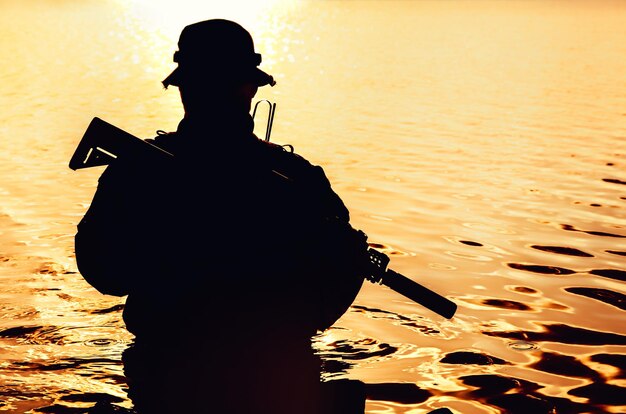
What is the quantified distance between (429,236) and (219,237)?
5902mm

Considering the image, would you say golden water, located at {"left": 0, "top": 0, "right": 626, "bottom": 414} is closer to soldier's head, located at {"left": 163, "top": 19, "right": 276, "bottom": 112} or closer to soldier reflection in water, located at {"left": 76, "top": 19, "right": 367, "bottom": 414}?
soldier reflection in water, located at {"left": 76, "top": 19, "right": 367, "bottom": 414}

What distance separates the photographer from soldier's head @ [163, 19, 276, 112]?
4.55 m

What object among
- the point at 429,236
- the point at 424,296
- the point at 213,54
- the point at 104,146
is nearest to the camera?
the point at 104,146

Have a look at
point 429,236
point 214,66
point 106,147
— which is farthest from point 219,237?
point 429,236

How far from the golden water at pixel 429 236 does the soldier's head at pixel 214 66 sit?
1951 mm

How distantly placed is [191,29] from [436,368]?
118 inches

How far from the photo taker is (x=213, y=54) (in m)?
4.54

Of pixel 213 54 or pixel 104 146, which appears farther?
pixel 213 54

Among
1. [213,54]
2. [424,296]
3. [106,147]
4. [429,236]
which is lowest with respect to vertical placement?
[429,236]

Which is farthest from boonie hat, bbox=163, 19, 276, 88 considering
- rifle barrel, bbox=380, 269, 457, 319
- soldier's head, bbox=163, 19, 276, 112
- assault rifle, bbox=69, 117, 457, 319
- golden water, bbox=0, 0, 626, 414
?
golden water, bbox=0, 0, 626, 414

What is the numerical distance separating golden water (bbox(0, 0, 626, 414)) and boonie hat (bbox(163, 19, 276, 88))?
2.04 metres

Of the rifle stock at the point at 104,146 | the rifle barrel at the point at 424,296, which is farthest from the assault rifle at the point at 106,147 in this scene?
the rifle barrel at the point at 424,296

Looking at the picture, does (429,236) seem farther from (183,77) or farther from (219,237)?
(183,77)

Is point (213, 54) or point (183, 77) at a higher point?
point (213, 54)
